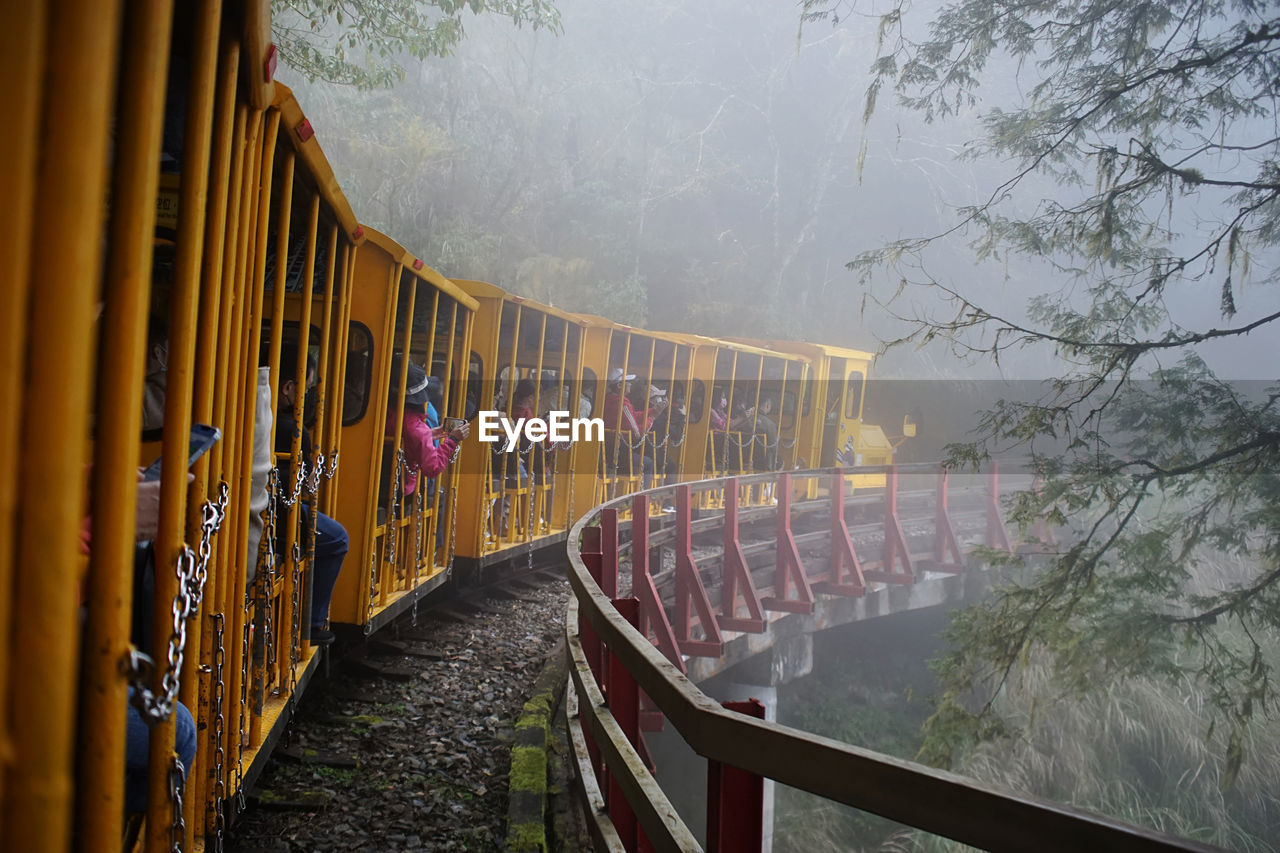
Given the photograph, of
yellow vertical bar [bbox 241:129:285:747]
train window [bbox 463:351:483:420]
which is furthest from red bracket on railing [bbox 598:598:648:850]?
train window [bbox 463:351:483:420]

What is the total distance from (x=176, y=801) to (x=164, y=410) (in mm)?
674

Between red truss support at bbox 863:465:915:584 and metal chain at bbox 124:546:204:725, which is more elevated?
metal chain at bbox 124:546:204:725

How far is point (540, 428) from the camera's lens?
8227mm

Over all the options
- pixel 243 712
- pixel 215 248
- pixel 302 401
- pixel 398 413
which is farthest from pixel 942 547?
pixel 215 248

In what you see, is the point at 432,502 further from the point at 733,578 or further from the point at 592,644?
the point at 733,578

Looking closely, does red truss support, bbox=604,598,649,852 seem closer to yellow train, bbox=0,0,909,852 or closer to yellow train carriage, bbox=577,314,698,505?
yellow train, bbox=0,0,909,852

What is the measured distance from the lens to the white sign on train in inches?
287

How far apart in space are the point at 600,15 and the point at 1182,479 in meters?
49.3

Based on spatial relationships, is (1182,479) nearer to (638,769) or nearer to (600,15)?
(638,769)

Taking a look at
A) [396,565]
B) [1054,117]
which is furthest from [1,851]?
[1054,117]

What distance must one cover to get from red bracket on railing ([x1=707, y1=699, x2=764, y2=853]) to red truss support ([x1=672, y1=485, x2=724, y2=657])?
19.1 ft

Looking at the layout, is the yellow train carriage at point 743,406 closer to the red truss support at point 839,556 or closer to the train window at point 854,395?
the train window at point 854,395

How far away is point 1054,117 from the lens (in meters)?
7.39

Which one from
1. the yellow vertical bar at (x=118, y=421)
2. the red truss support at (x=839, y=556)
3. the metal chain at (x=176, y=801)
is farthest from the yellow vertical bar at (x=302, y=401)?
the red truss support at (x=839, y=556)
